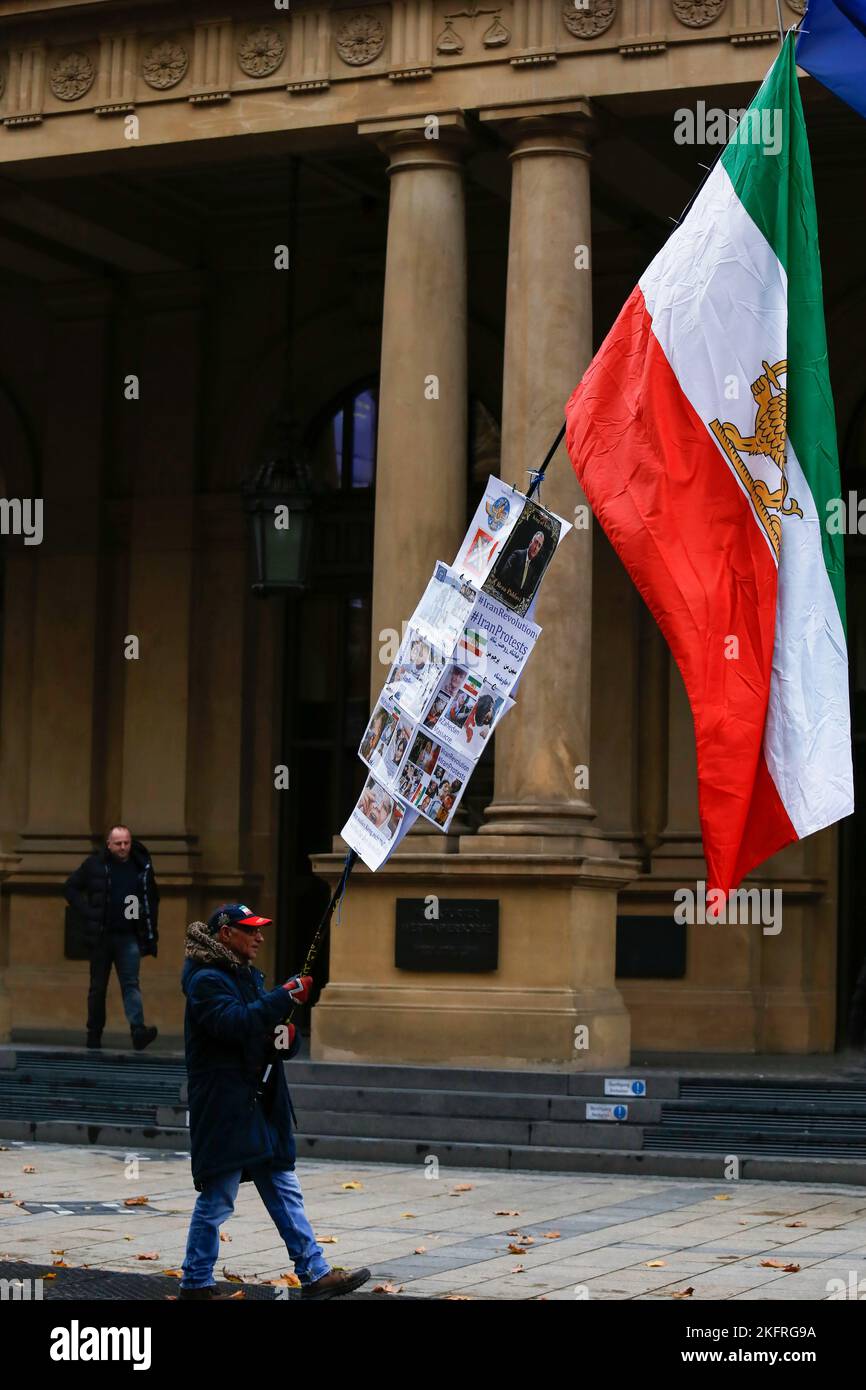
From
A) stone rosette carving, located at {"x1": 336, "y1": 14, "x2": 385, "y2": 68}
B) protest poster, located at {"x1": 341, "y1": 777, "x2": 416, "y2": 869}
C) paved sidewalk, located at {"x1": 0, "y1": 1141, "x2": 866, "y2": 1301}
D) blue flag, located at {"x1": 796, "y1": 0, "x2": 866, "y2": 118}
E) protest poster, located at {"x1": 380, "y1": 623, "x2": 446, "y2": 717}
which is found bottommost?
paved sidewalk, located at {"x1": 0, "y1": 1141, "x2": 866, "y2": 1301}

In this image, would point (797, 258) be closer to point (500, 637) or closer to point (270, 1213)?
point (500, 637)

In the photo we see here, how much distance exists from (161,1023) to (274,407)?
6.35 m

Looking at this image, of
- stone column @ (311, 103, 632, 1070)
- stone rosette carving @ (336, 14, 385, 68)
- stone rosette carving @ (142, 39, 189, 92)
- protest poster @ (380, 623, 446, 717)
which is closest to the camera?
protest poster @ (380, 623, 446, 717)

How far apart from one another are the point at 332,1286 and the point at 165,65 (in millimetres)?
12015

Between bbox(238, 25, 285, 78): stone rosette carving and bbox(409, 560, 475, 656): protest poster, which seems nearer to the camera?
bbox(409, 560, 475, 656): protest poster

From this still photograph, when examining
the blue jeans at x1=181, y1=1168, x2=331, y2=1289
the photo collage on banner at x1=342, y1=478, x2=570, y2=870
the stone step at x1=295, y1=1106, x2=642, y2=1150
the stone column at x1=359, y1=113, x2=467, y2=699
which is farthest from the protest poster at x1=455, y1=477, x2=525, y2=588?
the stone column at x1=359, y1=113, x2=467, y2=699

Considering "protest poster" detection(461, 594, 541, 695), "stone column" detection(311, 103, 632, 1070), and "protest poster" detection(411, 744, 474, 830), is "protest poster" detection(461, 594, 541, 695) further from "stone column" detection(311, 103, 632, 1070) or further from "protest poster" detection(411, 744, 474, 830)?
"stone column" detection(311, 103, 632, 1070)

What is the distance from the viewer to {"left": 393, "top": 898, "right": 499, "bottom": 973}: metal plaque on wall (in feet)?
53.6

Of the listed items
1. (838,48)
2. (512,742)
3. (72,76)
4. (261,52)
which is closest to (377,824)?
(838,48)

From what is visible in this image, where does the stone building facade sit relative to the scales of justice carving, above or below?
below

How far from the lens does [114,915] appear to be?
60.6 feet

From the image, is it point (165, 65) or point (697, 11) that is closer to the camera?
point (697, 11)
